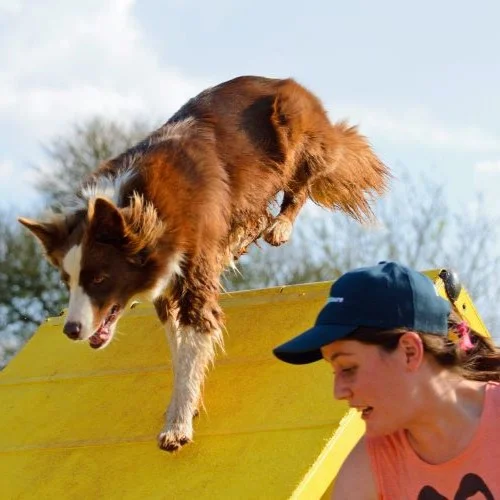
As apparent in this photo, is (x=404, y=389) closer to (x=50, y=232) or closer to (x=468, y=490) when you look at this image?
(x=468, y=490)

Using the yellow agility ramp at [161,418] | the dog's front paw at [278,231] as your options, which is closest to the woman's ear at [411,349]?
the yellow agility ramp at [161,418]

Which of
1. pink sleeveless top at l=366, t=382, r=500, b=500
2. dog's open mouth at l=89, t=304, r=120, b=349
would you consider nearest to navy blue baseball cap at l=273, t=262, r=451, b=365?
pink sleeveless top at l=366, t=382, r=500, b=500

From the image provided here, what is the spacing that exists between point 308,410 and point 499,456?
1684 millimetres

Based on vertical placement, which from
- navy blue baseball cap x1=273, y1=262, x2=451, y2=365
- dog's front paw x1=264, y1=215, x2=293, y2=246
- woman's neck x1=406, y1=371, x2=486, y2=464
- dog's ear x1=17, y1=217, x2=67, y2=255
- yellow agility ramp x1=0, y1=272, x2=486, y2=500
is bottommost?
yellow agility ramp x1=0, y1=272, x2=486, y2=500

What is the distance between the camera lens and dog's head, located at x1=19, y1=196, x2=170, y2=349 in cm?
447

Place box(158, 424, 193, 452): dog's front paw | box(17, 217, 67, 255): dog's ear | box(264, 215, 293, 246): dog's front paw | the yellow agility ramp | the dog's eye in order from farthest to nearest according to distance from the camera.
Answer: box(264, 215, 293, 246): dog's front paw, box(17, 217, 67, 255): dog's ear, the dog's eye, box(158, 424, 193, 452): dog's front paw, the yellow agility ramp

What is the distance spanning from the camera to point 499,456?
90.2 inches

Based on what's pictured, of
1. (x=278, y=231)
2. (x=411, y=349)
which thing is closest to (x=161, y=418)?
(x=278, y=231)

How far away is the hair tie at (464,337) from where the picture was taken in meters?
2.45

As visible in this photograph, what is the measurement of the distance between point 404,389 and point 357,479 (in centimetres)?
29

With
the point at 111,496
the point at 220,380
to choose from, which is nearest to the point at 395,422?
the point at 111,496

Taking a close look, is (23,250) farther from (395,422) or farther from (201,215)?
(395,422)

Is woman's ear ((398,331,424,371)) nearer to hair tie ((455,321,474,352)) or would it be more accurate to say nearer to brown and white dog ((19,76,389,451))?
hair tie ((455,321,474,352))

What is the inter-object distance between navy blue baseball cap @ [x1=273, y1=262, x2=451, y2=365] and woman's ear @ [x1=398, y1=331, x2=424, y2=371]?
2 cm
